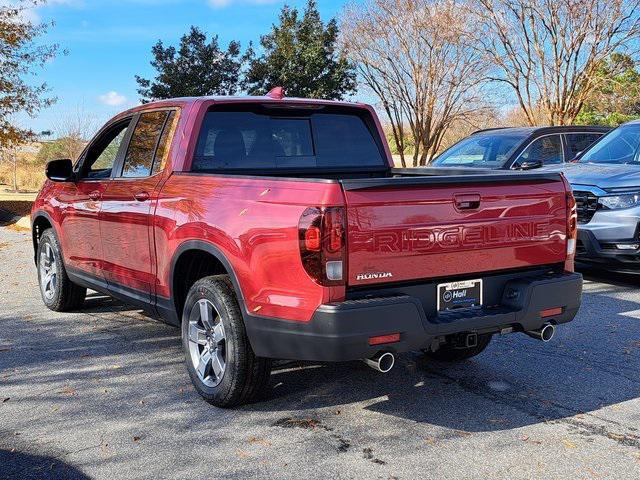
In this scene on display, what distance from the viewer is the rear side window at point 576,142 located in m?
10.5

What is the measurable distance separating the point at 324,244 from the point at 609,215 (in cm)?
527

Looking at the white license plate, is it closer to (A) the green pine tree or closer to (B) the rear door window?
(B) the rear door window

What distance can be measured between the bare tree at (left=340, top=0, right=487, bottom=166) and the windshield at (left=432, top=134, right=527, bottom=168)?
11521 mm

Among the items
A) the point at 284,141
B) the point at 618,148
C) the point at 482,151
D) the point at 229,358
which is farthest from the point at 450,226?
the point at 482,151

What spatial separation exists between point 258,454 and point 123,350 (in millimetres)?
2335

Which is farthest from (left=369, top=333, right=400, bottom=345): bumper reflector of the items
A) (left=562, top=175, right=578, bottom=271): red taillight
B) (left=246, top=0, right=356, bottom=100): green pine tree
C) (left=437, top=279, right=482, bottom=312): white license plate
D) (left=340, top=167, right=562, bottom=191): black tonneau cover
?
(left=246, top=0, right=356, bottom=100): green pine tree

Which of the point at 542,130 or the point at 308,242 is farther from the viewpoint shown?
the point at 542,130

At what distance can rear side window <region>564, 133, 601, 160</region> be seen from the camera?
34.6ft

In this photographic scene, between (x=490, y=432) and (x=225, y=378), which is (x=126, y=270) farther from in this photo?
(x=490, y=432)

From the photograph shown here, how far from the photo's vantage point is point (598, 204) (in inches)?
310

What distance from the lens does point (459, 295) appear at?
3992mm

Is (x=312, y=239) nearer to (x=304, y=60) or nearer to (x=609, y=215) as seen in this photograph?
(x=609, y=215)

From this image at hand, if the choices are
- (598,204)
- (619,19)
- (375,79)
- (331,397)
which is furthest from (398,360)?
(375,79)

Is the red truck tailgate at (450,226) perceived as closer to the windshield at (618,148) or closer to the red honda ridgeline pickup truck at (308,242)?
the red honda ridgeline pickup truck at (308,242)
